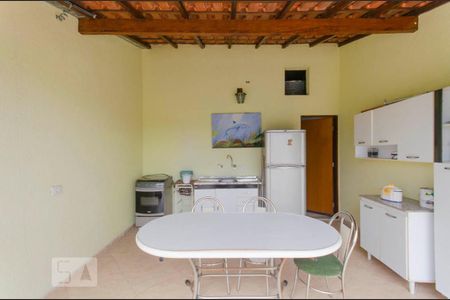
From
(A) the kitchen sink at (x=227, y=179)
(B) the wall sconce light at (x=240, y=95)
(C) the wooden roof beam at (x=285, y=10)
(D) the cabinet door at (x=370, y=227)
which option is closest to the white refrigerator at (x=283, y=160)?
(A) the kitchen sink at (x=227, y=179)

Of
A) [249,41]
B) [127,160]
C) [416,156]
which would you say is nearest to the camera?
[416,156]

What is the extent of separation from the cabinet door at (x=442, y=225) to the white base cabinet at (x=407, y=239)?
113mm

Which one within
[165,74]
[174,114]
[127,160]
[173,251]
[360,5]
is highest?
[360,5]

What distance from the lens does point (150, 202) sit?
4.08m

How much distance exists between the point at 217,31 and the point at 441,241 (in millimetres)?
3137

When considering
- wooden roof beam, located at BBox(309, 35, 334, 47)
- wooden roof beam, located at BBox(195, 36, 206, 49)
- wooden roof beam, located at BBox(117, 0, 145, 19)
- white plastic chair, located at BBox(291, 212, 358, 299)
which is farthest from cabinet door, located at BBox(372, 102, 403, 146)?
wooden roof beam, located at BBox(117, 0, 145, 19)

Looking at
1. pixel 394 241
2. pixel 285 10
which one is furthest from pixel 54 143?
pixel 394 241

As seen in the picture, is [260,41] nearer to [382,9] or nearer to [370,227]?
[382,9]

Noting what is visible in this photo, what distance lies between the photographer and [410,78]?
3004 millimetres

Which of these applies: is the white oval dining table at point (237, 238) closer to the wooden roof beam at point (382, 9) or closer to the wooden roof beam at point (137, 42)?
the wooden roof beam at point (382, 9)

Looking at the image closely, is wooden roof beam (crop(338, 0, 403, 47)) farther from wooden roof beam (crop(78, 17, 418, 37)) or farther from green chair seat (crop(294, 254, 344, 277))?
green chair seat (crop(294, 254, 344, 277))

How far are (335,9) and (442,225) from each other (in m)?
2.54

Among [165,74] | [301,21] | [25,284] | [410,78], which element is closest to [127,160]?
[165,74]

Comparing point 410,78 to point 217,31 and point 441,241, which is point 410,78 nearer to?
point 441,241
